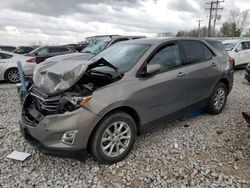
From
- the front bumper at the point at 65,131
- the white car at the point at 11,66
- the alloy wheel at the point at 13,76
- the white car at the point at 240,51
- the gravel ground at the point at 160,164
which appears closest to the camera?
the front bumper at the point at 65,131

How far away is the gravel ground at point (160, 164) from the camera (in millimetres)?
2555

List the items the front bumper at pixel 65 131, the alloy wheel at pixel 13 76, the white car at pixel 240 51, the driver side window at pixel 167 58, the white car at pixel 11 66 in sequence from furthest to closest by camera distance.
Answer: the white car at pixel 240 51 < the alloy wheel at pixel 13 76 < the white car at pixel 11 66 < the driver side window at pixel 167 58 < the front bumper at pixel 65 131

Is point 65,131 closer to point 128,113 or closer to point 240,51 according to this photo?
point 128,113

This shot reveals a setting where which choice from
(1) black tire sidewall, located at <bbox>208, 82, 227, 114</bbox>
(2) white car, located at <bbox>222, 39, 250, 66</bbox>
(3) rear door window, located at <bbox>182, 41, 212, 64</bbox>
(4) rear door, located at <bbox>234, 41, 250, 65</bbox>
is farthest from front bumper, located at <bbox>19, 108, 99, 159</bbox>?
(4) rear door, located at <bbox>234, 41, 250, 65</bbox>

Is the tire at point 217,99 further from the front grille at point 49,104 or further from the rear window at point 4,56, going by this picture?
the rear window at point 4,56

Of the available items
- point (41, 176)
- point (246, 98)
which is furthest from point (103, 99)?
point (246, 98)

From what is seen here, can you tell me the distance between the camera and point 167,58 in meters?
3.48

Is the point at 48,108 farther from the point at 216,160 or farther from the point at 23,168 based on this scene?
the point at 216,160

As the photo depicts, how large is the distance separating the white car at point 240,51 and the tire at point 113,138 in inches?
383

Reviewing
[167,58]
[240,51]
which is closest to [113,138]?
[167,58]

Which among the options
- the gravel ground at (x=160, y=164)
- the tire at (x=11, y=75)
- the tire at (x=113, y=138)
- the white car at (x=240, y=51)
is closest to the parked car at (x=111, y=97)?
the tire at (x=113, y=138)

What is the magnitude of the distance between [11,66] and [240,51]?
10.7 m

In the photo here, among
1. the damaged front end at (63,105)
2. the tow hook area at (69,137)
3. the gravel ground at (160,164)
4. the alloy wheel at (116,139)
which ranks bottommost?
the gravel ground at (160,164)

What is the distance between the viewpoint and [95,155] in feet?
8.86
